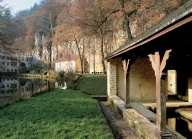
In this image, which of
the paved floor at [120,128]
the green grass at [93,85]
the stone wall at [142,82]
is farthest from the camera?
the green grass at [93,85]

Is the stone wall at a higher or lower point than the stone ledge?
higher

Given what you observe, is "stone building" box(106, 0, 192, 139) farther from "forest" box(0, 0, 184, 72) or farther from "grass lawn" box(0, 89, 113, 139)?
"forest" box(0, 0, 184, 72)

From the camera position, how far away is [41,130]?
16.3 ft

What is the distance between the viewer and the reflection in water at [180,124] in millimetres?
6363

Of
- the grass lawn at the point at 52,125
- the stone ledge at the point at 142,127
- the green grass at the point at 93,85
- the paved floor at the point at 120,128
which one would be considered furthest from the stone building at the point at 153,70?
the green grass at the point at 93,85

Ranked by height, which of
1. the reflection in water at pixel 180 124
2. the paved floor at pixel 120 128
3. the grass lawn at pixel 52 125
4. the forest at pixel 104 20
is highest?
the forest at pixel 104 20

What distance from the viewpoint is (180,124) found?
7277mm

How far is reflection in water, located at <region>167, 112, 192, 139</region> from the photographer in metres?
6.36

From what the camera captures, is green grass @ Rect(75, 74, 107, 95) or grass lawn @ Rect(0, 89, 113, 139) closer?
grass lawn @ Rect(0, 89, 113, 139)

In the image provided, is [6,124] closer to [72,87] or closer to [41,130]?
[41,130]

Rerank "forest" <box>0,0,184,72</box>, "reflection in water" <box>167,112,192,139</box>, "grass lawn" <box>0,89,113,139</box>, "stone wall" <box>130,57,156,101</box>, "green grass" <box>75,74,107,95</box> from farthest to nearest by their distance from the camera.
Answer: "green grass" <box>75,74,107,95</box>
"forest" <box>0,0,184,72</box>
"stone wall" <box>130,57,156,101</box>
"reflection in water" <box>167,112,192,139</box>
"grass lawn" <box>0,89,113,139</box>

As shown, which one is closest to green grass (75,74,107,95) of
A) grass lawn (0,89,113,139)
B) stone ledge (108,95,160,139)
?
grass lawn (0,89,113,139)

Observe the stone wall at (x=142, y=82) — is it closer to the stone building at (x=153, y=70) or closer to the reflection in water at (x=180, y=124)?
the stone building at (x=153, y=70)

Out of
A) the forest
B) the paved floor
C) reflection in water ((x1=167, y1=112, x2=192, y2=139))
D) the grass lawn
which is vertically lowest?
reflection in water ((x1=167, y1=112, x2=192, y2=139))
